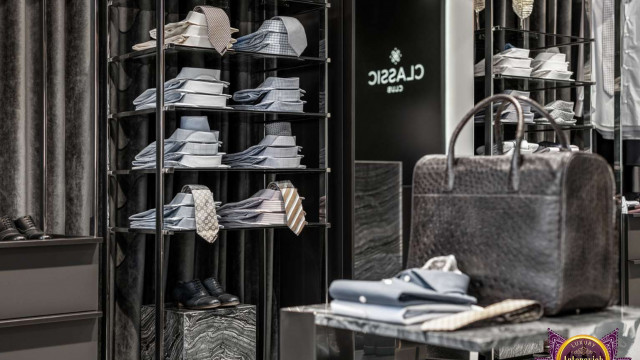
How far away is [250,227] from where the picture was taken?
391cm

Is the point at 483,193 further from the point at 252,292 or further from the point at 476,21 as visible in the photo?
the point at 476,21

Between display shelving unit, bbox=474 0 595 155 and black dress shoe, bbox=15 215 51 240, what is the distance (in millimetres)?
2547

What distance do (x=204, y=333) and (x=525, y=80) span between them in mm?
2487

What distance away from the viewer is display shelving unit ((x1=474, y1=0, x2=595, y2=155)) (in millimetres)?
4758

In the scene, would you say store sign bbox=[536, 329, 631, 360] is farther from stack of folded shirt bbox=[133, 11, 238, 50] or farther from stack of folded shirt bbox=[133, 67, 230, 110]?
stack of folded shirt bbox=[133, 11, 238, 50]

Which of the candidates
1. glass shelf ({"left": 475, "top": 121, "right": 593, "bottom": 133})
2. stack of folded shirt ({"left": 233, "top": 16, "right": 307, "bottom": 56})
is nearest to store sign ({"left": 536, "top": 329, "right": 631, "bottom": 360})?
stack of folded shirt ({"left": 233, "top": 16, "right": 307, "bottom": 56})

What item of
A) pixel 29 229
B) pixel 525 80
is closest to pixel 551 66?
pixel 525 80

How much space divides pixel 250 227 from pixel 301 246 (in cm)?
51

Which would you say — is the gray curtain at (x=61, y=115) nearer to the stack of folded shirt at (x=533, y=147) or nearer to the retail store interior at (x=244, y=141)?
the retail store interior at (x=244, y=141)

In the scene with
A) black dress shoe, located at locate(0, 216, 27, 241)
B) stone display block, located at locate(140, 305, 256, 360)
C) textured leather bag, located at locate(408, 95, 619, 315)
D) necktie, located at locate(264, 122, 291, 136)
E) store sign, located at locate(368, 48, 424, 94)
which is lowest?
stone display block, located at locate(140, 305, 256, 360)

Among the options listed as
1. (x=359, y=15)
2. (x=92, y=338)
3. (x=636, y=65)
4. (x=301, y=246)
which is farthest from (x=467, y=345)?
(x=636, y=65)

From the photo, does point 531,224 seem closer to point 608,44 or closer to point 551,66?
point 551,66

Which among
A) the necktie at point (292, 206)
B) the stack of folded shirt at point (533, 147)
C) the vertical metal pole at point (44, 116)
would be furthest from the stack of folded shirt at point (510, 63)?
the vertical metal pole at point (44, 116)

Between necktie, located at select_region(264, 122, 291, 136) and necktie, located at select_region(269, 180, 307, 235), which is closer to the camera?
necktie, located at select_region(269, 180, 307, 235)
